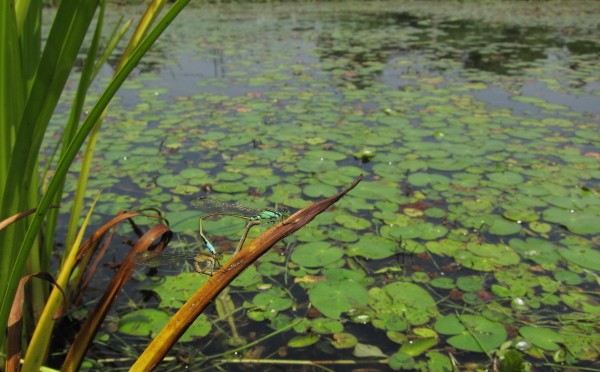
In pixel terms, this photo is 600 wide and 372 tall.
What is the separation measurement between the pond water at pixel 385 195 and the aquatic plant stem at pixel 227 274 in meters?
0.75

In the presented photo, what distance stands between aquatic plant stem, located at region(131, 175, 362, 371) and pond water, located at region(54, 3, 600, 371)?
748 mm

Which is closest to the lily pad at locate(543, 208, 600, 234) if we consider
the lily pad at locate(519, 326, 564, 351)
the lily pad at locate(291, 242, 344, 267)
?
the lily pad at locate(519, 326, 564, 351)

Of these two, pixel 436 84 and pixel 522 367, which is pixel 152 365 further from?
pixel 436 84

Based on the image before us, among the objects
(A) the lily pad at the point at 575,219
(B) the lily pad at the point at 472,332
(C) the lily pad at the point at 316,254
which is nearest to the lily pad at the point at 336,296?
(C) the lily pad at the point at 316,254

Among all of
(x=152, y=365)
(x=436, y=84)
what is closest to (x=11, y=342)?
(x=152, y=365)

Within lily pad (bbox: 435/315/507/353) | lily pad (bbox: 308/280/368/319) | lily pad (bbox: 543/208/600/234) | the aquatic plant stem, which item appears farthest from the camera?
lily pad (bbox: 543/208/600/234)

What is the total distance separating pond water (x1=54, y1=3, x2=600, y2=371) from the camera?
5.49 ft

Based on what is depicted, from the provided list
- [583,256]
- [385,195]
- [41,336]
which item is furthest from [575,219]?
[41,336]

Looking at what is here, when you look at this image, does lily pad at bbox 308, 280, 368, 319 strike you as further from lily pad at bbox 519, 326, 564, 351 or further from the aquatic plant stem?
the aquatic plant stem

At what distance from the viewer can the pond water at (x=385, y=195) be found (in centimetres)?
167

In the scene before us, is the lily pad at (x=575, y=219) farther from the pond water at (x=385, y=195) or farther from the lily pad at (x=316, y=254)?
the lily pad at (x=316, y=254)

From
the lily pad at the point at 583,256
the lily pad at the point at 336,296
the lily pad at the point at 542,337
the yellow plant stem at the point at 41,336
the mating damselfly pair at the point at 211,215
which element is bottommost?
the lily pad at the point at 542,337

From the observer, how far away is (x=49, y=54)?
82cm

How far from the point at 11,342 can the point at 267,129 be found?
2898 millimetres
